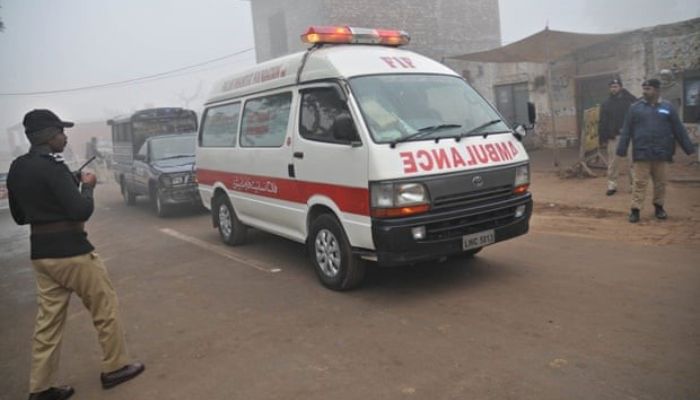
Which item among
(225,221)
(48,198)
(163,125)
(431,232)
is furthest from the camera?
(163,125)

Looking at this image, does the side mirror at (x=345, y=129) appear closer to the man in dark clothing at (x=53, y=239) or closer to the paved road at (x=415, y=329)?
the paved road at (x=415, y=329)

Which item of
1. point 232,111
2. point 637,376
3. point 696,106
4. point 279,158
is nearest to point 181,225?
point 232,111

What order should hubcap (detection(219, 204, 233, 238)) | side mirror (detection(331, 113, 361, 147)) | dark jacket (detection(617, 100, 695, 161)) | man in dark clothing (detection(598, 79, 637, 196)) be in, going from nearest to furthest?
side mirror (detection(331, 113, 361, 147)) → dark jacket (detection(617, 100, 695, 161)) → hubcap (detection(219, 204, 233, 238)) → man in dark clothing (detection(598, 79, 637, 196))

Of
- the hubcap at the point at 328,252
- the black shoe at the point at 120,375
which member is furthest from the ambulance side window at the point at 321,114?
the black shoe at the point at 120,375

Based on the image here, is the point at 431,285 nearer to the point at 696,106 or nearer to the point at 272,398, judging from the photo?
the point at 272,398

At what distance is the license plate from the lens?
4.85m

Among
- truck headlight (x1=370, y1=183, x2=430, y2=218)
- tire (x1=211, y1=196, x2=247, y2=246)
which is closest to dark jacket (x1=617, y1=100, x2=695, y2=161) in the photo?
truck headlight (x1=370, y1=183, x2=430, y2=218)

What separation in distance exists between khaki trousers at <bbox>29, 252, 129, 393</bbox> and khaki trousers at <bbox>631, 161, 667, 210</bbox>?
648cm

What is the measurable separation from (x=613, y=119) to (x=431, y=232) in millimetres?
6334

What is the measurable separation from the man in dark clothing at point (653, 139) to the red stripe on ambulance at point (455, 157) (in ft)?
9.80

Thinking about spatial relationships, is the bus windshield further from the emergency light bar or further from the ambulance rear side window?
the emergency light bar

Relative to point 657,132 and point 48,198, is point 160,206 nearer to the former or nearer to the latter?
point 48,198

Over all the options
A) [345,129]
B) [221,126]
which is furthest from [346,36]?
[221,126]

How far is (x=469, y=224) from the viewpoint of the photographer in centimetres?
490
